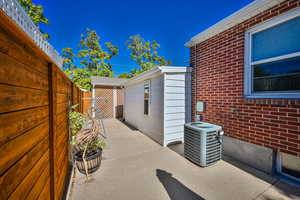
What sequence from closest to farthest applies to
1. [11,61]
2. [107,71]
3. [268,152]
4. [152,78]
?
[11,61] → [268,152] → [152,78] → [107,71]

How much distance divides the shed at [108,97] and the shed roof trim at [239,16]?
22.7 ft

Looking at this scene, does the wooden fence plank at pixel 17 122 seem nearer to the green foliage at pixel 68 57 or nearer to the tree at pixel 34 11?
the tree at pixel 34 11

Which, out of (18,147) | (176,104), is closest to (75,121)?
(18,147)

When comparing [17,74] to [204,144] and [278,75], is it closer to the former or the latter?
[204,144]

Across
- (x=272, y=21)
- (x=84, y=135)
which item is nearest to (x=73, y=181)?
(x=84, y=135)

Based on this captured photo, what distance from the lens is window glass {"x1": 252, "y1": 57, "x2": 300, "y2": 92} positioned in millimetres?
2396

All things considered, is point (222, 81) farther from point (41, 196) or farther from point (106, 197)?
point (41, 196)

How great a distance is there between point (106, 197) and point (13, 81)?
208cm

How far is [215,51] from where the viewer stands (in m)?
3.72

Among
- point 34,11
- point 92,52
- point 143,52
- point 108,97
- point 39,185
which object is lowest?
point 39,185

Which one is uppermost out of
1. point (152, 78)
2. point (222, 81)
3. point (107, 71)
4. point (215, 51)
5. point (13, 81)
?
point (107, 71)

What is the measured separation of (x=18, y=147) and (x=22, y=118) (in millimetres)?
188

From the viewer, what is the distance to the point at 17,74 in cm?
83

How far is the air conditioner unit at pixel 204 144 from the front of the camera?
2795 mm
